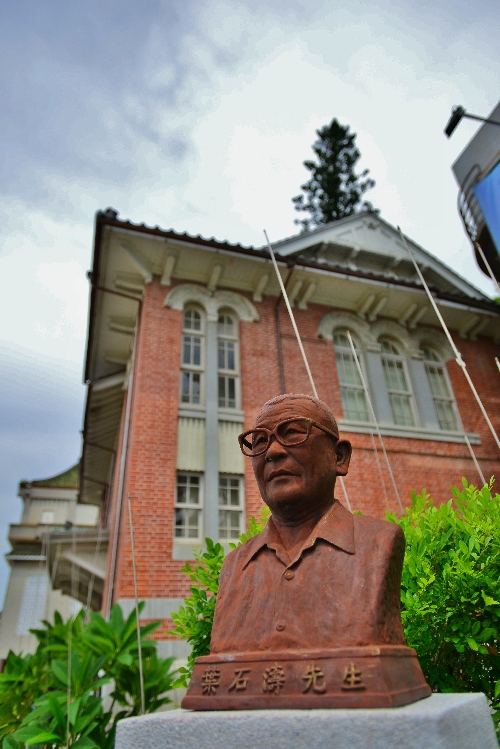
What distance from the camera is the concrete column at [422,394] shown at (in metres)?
11.9

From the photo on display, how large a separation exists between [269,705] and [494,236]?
1559 centimetres

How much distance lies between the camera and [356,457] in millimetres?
10531

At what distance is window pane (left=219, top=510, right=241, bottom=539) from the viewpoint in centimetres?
920

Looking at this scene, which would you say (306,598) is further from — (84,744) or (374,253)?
(374,253)

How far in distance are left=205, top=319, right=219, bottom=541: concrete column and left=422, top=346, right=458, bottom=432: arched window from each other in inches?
229

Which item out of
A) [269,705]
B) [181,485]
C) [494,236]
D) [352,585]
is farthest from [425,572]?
[494,236]

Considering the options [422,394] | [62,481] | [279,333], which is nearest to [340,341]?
[279,333]

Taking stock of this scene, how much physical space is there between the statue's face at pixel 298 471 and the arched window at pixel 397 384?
962cm

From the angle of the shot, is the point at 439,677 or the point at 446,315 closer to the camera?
the point at 439,677

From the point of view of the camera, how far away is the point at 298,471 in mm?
2572

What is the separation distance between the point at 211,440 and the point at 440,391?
258 inches

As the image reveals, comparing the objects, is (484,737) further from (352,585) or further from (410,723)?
(352,585)

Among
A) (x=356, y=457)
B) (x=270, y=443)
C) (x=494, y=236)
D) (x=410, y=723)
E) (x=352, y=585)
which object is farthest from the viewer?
(x=494, y=236)

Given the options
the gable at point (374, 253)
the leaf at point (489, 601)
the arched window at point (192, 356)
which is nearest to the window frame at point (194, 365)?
the arched window at point (192, 356)
